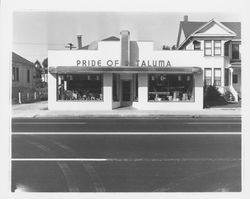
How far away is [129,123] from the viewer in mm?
14664

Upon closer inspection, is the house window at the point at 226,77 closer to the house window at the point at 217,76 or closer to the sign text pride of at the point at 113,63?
the house window at the point at 217,76

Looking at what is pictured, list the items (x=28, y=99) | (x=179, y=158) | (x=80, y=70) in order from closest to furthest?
(x=179, y=158)
(x=80, y=70)
(x=28, y=99)

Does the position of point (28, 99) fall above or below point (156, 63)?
below

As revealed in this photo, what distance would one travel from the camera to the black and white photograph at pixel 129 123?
6.47m

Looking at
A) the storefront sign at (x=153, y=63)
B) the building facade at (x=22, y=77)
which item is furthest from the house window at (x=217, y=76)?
the building facade at (x=22, y=77)

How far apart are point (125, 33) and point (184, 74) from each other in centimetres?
448

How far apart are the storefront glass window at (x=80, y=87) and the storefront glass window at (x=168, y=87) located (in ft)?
10.7

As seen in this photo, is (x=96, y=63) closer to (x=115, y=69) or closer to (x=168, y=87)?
(x=115, y=69)

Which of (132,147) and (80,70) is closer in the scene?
(132,147)

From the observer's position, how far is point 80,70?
69.2 feet

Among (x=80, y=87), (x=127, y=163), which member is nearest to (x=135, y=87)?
(x=80, y=87)
